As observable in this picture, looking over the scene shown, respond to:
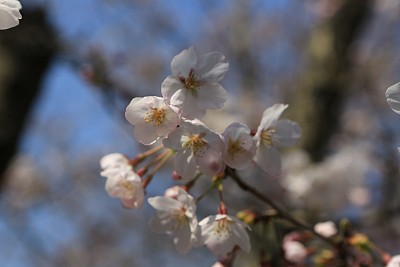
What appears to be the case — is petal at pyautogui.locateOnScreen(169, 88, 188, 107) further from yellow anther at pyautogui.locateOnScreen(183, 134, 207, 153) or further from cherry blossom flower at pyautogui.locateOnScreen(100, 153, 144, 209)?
cherry blossom flower at pyautogui.locateOnScreen(100, 153, 144, 209)

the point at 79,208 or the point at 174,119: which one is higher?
the point at 174,119

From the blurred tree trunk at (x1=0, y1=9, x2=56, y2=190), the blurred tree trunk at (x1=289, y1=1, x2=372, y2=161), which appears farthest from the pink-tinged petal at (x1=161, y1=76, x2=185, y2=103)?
the blurred tree trunk at (x1=289, y1=1, x2=372, y2=161)

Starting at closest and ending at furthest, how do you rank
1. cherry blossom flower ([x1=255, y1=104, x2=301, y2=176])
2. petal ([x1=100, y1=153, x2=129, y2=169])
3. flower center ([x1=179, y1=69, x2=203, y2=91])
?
flower center ([x1=179, y1=69, x2=203, y2=91]) < cherry blossom flower ([x1=255, y1=104, x2=301, y2=176]) < petal ([x1=100, y1=153, x2=129, y2=169])

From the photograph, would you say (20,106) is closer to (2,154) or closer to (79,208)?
(2,154)

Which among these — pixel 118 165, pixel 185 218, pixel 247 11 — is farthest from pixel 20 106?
pixel 247 11

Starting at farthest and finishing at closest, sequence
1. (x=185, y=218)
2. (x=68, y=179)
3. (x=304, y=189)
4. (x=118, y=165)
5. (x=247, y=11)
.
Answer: (x=68, y=179)
(x=247, y=11)
(x=304, y=189)
(x=118, y=165)
(x=185, y=218)

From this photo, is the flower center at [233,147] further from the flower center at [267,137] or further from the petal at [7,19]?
the petal at [7,19]

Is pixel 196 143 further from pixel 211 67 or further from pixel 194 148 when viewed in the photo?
pixel 211 67
